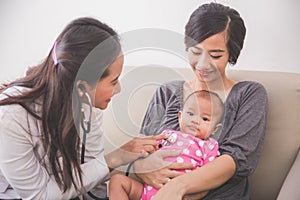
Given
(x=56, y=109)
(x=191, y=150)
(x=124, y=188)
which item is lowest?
(x=124, y=188)

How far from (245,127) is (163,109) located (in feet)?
0.98

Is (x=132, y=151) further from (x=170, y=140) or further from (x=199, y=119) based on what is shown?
(x=199, y=119)

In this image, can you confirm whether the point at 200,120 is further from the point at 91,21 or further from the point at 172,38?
the point at 91,21

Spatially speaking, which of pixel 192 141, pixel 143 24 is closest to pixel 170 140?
pixel 192 141

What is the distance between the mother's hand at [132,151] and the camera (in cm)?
148

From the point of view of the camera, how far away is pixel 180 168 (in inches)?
57.1

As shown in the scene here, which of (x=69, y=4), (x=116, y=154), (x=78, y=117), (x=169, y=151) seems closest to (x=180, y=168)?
(x=169, y=151)

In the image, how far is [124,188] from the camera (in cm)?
146

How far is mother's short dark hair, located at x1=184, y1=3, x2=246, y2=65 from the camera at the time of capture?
155 cm

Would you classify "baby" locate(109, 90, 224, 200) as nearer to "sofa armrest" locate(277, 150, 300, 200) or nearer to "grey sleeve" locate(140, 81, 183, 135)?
"grey sleeve" locate(140, 81, 183, 135)

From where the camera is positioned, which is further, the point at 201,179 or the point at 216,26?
the point at 216,26

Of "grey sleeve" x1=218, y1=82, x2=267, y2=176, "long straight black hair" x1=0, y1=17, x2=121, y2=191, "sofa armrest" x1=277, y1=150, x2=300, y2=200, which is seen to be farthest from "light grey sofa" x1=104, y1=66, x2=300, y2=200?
"long straight black hair" x1=0, y1=17, x2=121, y2=191

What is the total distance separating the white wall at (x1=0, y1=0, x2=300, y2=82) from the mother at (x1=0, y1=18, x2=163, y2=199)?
0.91ft

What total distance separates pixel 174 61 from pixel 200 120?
296 mm
